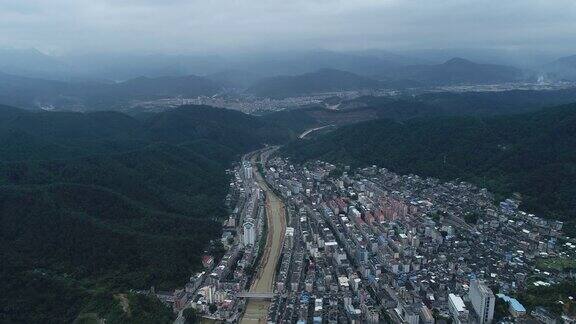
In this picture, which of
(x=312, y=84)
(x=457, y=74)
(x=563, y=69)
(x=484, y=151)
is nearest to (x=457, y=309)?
(x=484, y=151)

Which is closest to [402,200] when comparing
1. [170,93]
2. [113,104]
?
[113,104]

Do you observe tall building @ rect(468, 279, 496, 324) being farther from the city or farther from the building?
the building

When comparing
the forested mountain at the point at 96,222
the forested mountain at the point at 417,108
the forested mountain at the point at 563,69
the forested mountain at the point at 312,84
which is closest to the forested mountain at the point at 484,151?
the forested mountain at the point at 96,222

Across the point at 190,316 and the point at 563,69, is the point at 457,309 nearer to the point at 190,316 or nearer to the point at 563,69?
the point at 190,316

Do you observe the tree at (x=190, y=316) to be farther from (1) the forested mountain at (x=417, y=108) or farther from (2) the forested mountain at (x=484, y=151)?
(1) the forested mountain at (x=417, y=108)

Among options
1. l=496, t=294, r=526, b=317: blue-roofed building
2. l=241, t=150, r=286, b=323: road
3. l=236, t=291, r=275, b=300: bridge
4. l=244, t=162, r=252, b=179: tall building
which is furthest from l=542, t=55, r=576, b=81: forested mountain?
l=236, t=291, r=275, b=300: bridge
